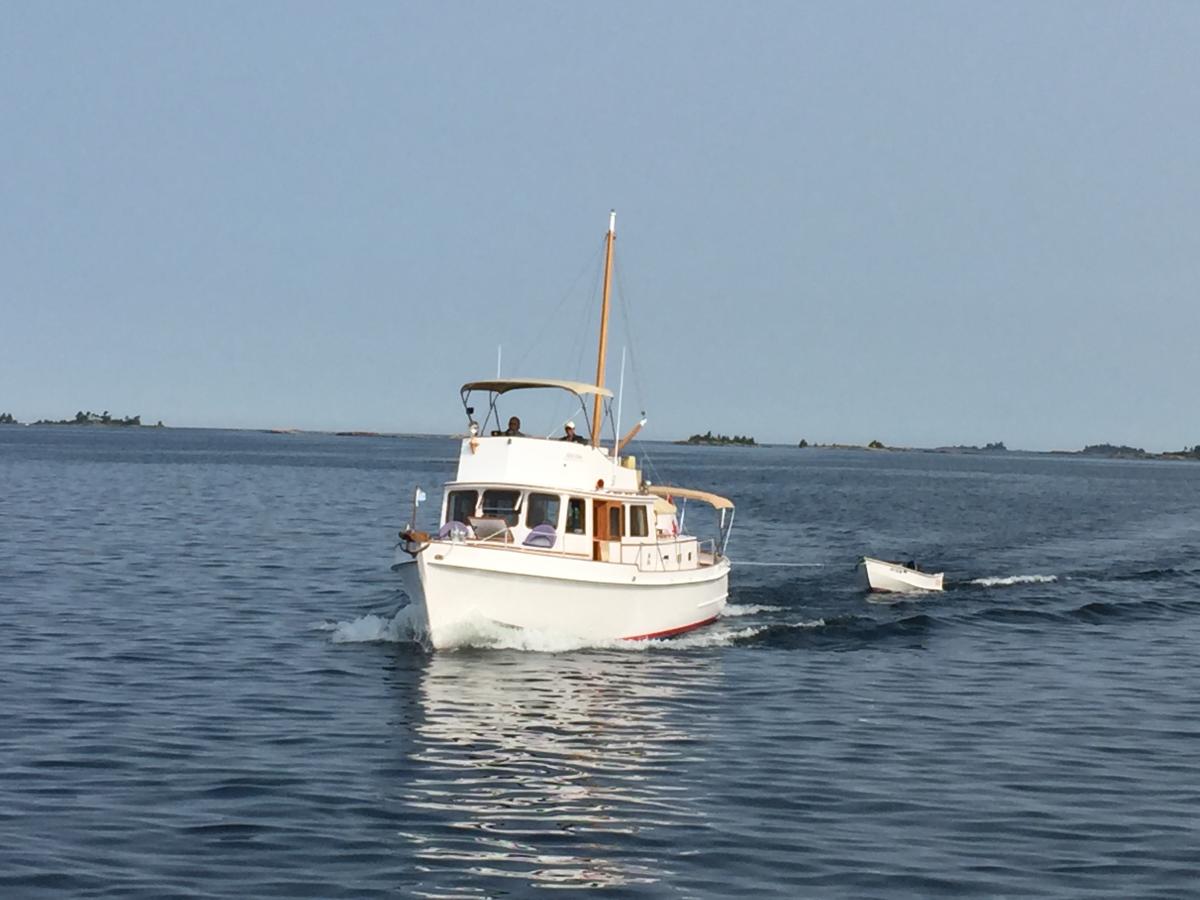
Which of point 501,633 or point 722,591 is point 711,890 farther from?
point 722,591

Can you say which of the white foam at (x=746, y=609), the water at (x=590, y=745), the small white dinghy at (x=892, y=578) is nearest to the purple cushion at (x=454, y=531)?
the water at (x=590, y=745)

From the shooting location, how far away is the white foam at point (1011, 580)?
43.9 m

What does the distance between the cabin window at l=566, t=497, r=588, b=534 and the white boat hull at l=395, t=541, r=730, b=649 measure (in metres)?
1.51

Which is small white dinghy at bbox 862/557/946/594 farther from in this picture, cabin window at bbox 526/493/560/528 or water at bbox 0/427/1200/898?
cabin window at bbox 526/493/560/528

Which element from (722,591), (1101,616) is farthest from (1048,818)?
(1101,616)

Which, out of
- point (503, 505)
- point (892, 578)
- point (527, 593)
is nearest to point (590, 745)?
point (527, 593)

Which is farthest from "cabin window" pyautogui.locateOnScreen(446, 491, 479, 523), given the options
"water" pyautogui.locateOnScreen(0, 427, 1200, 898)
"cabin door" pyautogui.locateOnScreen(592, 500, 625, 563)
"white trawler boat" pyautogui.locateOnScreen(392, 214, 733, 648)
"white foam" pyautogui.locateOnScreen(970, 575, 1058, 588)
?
→ "white foam" pyautogui.locateOnScreen(970, 575, 1058, 588)

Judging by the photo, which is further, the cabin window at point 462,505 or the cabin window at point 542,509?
the cabin window at point 462,505

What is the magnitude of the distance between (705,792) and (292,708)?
24.3 ft

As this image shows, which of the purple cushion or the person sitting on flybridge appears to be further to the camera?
the person sitting on flybridge

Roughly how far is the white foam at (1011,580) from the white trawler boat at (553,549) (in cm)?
1328

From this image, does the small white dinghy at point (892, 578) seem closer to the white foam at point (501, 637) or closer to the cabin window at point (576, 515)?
the white foam at point (501, 637)

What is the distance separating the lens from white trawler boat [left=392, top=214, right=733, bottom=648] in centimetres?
2747

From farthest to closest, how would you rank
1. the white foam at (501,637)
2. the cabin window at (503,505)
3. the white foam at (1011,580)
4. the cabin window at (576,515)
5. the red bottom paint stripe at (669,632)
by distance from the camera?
the white foam at (1011,580) → the red bottom paint stripe at (669,632) → the cabin window at (576,515) → the cabin window at (503,505) → the white foam at (501,637)
